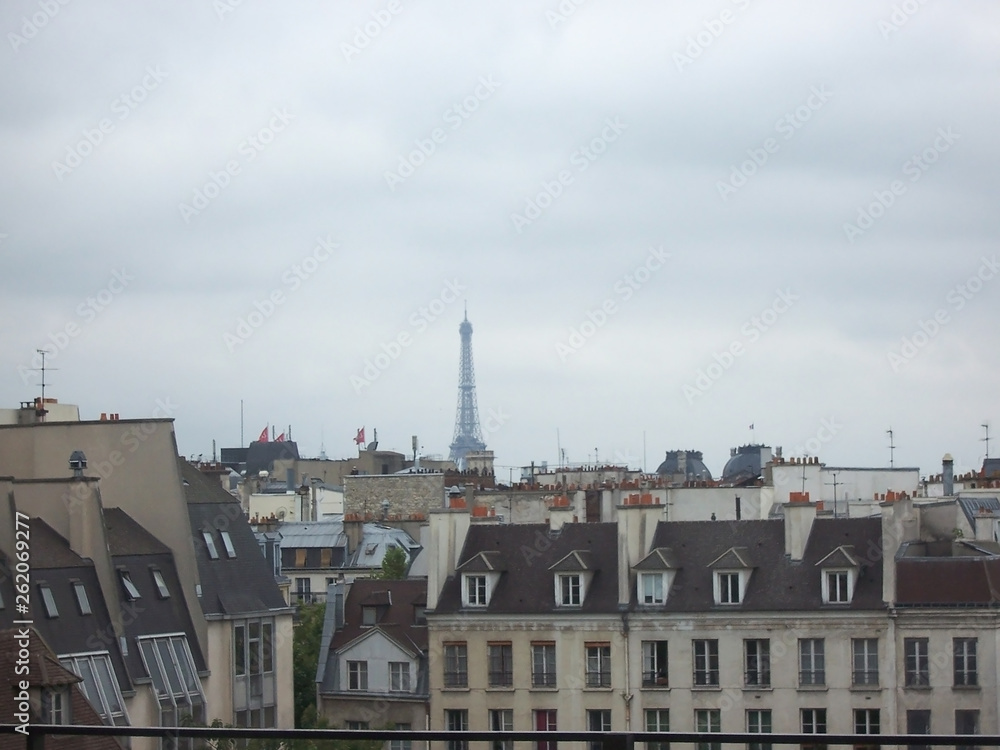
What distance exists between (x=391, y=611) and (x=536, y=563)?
5.09 m

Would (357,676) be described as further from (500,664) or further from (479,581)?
(500,664)

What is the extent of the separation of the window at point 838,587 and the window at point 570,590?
7.01 metres

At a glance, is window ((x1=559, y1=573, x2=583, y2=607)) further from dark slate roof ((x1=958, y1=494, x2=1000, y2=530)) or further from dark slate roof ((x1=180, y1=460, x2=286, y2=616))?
dark slate roof ((x1=958, y1=494, x2=1000, y2=530))

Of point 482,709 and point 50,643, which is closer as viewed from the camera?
point 50,643

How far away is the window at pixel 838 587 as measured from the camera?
42.2 meters

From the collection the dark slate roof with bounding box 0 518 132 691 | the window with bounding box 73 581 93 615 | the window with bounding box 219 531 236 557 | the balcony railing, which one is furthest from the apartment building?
the balcony railing

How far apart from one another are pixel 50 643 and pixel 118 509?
6.18 m

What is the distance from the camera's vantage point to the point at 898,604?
41531 millimetres

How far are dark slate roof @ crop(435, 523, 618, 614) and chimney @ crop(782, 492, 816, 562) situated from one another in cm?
507

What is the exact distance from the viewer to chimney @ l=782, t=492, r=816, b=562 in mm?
43938

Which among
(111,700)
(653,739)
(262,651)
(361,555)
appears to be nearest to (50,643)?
Result: (111,700)

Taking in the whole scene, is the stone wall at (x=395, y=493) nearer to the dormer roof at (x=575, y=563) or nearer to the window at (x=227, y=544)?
the dormer roof at (x=575, y=563)

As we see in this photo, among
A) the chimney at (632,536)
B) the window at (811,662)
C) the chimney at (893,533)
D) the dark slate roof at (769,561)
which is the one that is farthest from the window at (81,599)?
the chimney at (893,533)

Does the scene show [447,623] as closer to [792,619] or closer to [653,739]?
[792,619]
